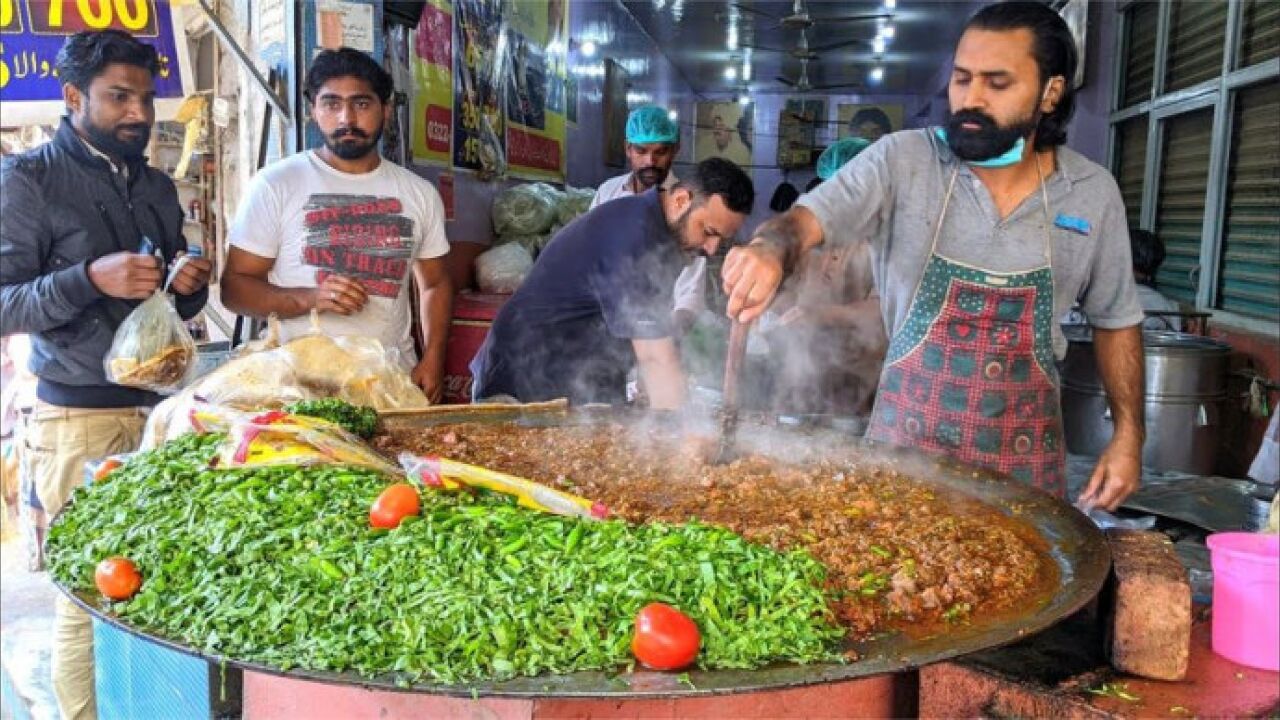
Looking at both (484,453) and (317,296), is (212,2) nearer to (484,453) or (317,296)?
(317,296)

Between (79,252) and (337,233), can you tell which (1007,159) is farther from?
(79,252)

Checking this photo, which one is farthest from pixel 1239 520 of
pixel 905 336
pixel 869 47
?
pixel 869 47

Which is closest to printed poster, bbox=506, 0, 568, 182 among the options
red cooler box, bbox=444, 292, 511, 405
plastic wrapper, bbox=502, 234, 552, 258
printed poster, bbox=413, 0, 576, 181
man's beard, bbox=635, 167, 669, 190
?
printed poster, bbox=413, 0, 576, 181

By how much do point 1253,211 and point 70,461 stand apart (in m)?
5.90

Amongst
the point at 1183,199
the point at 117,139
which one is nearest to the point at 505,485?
the point at 117,139

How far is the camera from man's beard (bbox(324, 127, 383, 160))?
399 cm

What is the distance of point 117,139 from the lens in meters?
3.61

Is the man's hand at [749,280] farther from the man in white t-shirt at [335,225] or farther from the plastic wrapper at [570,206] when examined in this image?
the plastic wrapper at [570,206]

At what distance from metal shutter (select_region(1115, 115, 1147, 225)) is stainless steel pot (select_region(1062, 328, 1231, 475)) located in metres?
3.10

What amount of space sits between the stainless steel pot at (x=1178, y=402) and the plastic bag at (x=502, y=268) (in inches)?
136

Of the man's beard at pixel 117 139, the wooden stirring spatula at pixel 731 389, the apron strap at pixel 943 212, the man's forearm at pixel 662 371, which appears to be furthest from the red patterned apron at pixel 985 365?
the man's beard at pixel 117 139

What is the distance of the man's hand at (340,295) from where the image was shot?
3668mm

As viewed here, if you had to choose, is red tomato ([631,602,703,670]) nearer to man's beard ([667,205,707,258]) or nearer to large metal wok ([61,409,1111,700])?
large metal wok ([61,409,1111,700])

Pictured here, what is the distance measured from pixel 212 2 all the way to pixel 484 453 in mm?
3348
